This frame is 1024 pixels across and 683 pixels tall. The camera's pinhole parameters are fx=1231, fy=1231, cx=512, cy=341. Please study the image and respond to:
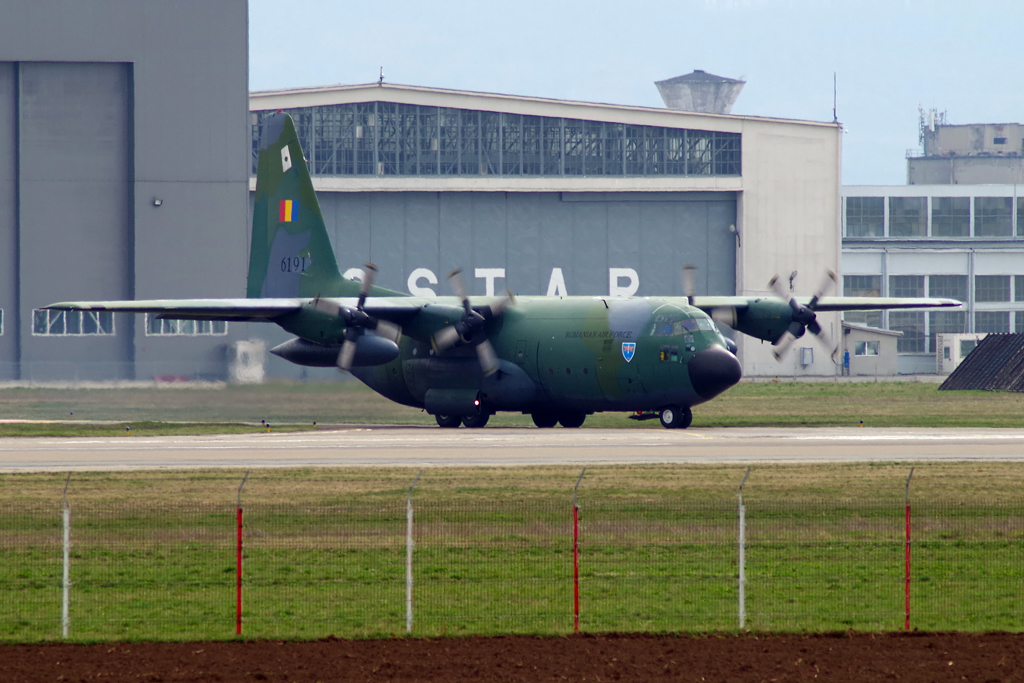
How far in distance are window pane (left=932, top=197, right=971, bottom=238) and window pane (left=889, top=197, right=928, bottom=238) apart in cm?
103

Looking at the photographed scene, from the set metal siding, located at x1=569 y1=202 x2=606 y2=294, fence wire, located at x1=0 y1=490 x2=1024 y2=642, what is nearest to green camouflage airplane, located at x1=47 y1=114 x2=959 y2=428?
fence wire, located at x1=0 y1=490 x2=1024 y2=642

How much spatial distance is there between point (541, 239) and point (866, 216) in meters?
40.2

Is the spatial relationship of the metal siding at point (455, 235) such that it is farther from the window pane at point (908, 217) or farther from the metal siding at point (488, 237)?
the window pane at point (908, 217)

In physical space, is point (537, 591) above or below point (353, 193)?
below

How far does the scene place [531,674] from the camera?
13133mm

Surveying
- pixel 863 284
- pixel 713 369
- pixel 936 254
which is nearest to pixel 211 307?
pixel 713 369

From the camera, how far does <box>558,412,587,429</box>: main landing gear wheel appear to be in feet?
138

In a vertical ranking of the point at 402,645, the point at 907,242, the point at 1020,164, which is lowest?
the point at 402,645

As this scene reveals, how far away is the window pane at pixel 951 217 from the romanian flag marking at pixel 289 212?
74.8m

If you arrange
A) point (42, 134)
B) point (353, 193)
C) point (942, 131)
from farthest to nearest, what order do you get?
point (942, 131)
point (353, 193)
point (42, 134)

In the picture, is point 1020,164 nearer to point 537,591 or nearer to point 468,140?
point 468,140

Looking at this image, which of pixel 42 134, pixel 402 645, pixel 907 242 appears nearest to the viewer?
pixel 402 645

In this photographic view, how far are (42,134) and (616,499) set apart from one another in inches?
1900

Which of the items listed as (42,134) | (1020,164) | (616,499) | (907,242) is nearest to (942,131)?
(1020,164)
